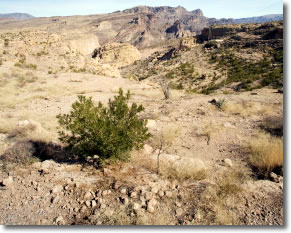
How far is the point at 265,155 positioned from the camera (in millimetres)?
4605

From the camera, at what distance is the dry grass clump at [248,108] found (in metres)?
8.13

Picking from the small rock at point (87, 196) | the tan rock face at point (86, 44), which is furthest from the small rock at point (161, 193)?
the tan rock face at point (86, 44)

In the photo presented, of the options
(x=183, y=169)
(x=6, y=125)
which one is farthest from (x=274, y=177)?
(x=6, y=125)

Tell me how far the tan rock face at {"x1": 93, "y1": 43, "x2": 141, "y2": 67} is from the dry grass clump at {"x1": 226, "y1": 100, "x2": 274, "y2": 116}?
45126 millimetres

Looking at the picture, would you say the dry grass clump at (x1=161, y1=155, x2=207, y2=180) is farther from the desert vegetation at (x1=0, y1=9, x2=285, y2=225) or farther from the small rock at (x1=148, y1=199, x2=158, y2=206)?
the small rock at (x1=148, y1=199, x2=158, y2=206)

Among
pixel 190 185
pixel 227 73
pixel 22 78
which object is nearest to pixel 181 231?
pixel 190 185

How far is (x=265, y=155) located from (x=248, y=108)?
431cm

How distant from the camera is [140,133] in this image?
442 cm

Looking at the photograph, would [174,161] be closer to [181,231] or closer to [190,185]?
[190,185]

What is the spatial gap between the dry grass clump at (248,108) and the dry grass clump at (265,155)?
8.83 feet

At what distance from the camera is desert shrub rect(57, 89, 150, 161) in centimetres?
410

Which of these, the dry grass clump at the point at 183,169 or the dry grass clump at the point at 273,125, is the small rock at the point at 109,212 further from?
the dry grass clump at the point at 273,125

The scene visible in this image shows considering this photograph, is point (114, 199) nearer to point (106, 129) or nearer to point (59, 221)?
point (59, 221)

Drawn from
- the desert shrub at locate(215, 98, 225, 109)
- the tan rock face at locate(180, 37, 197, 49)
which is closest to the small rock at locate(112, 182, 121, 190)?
the desert shrub at locate(215, 98, 225, 109)
